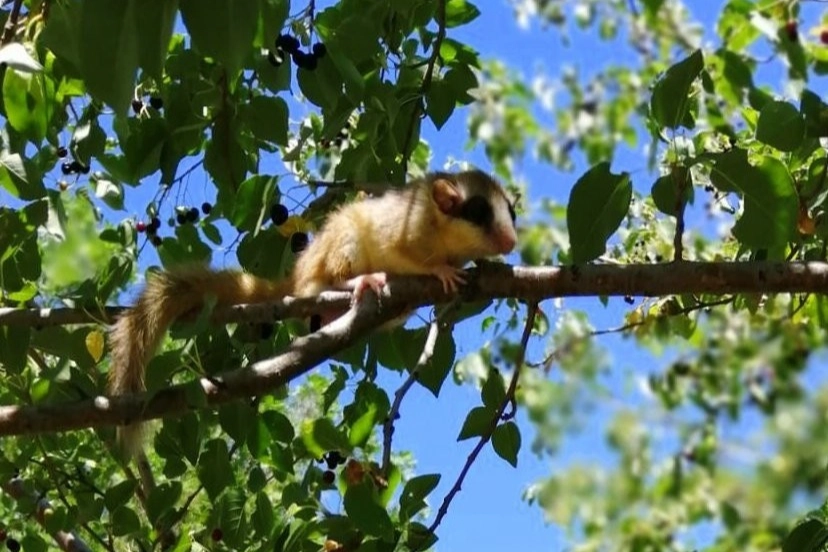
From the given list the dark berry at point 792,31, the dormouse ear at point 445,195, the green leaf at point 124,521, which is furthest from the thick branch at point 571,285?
the dark berry at point 792,31

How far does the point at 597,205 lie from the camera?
2.30 meters

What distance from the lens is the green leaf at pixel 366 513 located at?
237 centimetres

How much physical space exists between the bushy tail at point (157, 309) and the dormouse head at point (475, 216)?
25.1 inches

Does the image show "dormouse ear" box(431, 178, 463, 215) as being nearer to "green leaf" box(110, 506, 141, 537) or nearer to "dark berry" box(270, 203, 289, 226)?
"dark berry" box(270, 203, 289, 226)

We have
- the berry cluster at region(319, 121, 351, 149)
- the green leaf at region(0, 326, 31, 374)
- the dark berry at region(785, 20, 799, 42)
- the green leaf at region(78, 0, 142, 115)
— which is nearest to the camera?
the green leaf at region(78, 0, 142, 115)

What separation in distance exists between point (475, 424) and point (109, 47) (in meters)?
1.86

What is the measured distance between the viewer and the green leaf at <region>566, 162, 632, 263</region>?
2.29 meters

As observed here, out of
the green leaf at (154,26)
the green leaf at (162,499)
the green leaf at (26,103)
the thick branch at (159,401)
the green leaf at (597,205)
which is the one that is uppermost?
the green leaf at (26,103)

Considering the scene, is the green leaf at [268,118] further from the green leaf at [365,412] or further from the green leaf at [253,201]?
the green leaf at [365,412]

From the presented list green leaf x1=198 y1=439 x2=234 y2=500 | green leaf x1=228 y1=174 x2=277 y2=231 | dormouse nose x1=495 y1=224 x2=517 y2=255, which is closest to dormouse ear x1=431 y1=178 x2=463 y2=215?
dormouse nose x1=495 y1=224 x2=517 y2=255

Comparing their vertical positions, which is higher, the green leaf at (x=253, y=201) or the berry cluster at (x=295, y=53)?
the berry cluster at (x=295, y=53)

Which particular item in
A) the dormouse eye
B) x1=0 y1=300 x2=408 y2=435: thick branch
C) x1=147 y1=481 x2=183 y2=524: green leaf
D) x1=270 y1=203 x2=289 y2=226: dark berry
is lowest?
x1=0 y1=300 x2=408 y2=435: thick branch

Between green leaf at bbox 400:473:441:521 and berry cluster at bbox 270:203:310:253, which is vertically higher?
berry cluster at bbox 270:203:310:253

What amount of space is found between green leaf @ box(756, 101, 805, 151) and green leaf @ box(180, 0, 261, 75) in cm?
149
